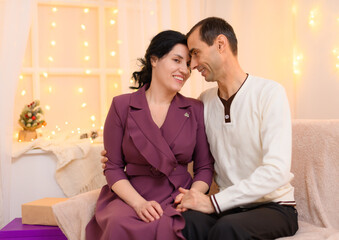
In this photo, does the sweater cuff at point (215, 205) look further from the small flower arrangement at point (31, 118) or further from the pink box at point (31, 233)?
the small flower arrangement at point (31, 118)

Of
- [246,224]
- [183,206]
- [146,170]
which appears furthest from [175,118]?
[246,224]

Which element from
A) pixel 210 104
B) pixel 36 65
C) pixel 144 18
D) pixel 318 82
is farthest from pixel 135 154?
pixel 318 82

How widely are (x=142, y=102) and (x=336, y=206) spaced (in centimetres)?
97

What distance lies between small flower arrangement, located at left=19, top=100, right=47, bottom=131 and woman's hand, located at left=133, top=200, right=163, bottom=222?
1405 millimetres

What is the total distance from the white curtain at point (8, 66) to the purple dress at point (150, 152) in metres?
0.84

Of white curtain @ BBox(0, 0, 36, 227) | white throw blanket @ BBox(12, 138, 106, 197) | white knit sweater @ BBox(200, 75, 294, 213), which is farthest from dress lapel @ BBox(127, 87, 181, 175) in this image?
white curtain @ BBox(0, 0, 36, 227)

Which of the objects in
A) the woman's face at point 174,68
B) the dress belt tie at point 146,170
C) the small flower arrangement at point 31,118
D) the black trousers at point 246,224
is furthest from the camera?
the small flower arrangement at point 31,118

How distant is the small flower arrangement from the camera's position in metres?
2.62

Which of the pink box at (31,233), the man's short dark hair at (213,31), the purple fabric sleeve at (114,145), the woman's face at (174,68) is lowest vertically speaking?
the pink box at (31,233)

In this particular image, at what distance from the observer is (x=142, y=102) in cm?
175

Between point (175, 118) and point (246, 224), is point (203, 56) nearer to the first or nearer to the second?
point (175, 118)

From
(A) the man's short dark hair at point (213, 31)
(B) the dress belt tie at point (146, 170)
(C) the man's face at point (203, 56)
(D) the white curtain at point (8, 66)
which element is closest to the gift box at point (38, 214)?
(D) the white curtain at point (8, 66)

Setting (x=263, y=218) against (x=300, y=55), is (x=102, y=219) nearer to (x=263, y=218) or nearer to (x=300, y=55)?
(x=263, y=218)

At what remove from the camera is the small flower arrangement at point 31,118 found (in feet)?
8.59
